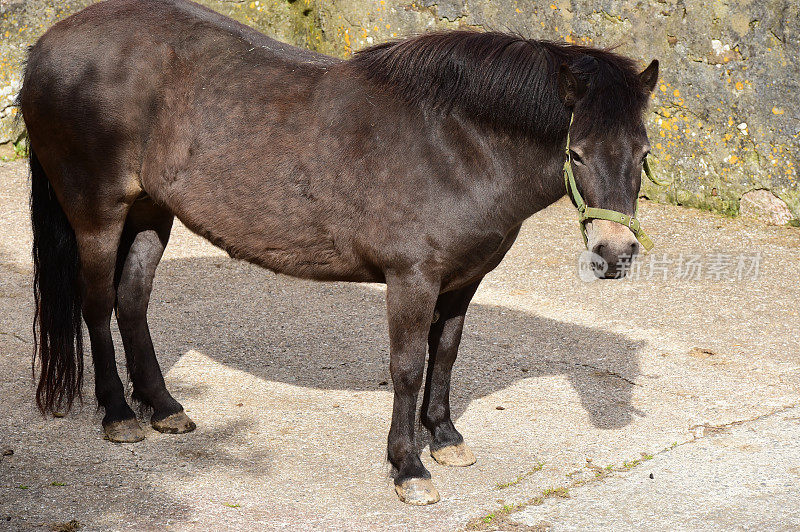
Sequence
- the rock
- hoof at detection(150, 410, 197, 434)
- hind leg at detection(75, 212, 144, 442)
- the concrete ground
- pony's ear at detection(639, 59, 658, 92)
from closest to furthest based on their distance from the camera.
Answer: pony's ear at detection(639, 59, 658, 92) < the concrete ground < hind leg at detection(75, 212, 144, 442) < hoof at detection(150, 410, 197, 434) < the rock

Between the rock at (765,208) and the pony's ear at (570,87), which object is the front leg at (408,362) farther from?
the rock at (765,208)

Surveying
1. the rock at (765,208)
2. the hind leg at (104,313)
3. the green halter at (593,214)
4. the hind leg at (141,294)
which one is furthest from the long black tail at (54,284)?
→ the rock at (765,208)

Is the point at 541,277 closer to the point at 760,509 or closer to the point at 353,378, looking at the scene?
the point at 353,378

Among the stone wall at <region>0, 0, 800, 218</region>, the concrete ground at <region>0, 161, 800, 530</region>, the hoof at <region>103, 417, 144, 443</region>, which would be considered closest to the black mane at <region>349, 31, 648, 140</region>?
the concrete ground at <region>0, 161, 800, 530</region>

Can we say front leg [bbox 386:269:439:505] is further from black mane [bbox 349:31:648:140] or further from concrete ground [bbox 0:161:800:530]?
black mane [bbox 349:31:648:140]

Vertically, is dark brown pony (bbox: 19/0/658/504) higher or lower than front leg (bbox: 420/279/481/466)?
higher

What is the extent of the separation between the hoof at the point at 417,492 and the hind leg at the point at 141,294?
1234mm

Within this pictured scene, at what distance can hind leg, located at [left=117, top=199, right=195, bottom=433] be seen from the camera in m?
4.32

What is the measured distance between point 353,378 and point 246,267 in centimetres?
193

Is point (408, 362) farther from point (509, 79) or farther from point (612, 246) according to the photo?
point (509, 79)

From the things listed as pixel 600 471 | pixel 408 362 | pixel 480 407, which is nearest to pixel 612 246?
pixel 408 362

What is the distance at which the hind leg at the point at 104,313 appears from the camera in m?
4.07

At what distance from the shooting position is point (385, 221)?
355 cm

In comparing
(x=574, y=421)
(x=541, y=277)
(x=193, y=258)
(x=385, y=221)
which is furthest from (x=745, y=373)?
(x=193, y=258)
